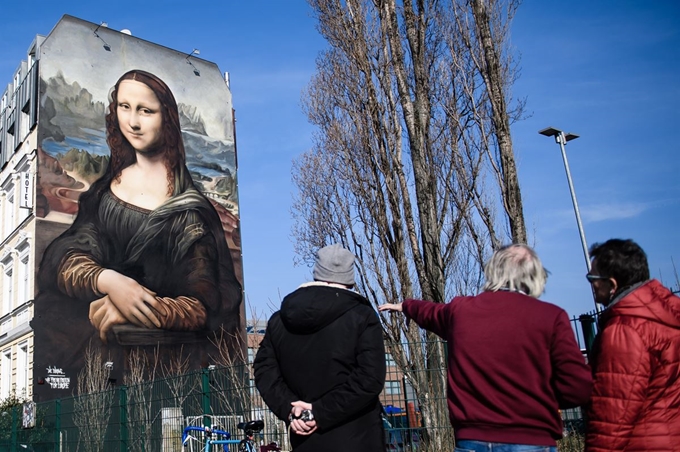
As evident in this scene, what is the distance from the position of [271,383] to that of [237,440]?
468 centimetres

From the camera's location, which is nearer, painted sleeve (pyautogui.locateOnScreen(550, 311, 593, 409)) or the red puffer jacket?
the red puffer jacket

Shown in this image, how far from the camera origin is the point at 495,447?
3041 mm

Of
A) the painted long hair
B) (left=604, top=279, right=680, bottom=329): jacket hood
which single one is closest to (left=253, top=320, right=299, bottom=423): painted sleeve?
(left=604, top=279, right=680, bottom=329): jacket hood

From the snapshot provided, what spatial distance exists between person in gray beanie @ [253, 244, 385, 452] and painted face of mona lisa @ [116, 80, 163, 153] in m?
24.8

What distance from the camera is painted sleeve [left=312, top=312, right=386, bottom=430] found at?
3.45 metres

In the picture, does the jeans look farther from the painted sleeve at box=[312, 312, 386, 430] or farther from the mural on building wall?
the mural on building wall

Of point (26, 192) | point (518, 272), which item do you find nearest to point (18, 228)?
point (26, 192)

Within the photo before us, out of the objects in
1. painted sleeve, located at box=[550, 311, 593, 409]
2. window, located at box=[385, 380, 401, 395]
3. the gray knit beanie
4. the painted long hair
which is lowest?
painted sleeve, located at box=[550, 311, 593, 409]

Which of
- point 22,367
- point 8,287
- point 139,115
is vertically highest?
point 139,115

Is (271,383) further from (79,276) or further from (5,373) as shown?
(5,373)

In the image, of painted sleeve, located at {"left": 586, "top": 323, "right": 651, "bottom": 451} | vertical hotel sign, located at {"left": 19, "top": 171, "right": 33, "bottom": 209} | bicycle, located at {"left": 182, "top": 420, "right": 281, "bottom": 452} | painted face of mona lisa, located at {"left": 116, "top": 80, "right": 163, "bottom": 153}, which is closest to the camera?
painted sleeve, located at {"left": 586, "top": 323, "right": 651, "bottom": 451}

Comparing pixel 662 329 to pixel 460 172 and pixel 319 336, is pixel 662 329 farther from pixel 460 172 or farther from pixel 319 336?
pixel 460 172

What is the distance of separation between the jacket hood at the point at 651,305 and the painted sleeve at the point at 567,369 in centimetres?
19

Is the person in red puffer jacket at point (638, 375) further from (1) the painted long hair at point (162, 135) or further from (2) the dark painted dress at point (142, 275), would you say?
(1) the painted long hair at point (162, 135)
